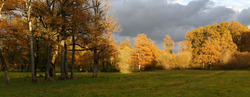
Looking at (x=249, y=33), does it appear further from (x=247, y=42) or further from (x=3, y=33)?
(x=3, y=33)

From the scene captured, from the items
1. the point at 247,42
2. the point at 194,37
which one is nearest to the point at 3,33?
the point at 194,37

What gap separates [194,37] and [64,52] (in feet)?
185

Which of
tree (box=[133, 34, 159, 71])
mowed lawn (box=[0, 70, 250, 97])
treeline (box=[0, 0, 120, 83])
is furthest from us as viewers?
tree (box=[133, 34, 159, 71])

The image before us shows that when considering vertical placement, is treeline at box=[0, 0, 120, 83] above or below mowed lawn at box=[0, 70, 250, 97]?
above

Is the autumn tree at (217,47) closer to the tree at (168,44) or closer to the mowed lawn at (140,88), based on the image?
the tree at (168,44)

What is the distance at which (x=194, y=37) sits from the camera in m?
72.7

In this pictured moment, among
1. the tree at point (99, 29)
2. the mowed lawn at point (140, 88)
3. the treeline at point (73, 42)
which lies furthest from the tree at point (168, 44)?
the mowed lawn at point (140, 88)

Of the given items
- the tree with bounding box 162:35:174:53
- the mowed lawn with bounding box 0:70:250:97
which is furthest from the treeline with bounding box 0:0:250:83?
the tree with bounding box 162:35:174:53

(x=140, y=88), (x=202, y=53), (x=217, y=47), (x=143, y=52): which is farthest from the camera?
(x=143, y=52)

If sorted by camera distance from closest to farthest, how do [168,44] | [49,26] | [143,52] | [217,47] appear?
[49,26], [217,47], [143,52], [168,44]

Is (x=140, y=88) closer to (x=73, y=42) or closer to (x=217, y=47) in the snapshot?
(x=73, y=42)

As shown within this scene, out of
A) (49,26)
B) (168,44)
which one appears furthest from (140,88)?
(168,44)

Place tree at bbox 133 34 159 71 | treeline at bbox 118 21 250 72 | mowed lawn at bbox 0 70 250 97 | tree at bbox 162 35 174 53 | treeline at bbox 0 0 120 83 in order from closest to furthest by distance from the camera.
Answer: mowed lawn at bbox 0 70 250 97 < treeline at bbox 0 0 120 83 < treeline at bbox 118 21 250 72 < tree at bbox 133 34 159 71 < tree at bbox 162 35 174 53

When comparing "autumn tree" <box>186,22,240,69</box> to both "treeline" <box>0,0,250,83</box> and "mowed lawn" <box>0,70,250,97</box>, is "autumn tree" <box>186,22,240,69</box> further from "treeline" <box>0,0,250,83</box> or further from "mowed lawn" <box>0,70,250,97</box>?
"mowed lawn" <box>0,70,250,97</box>
